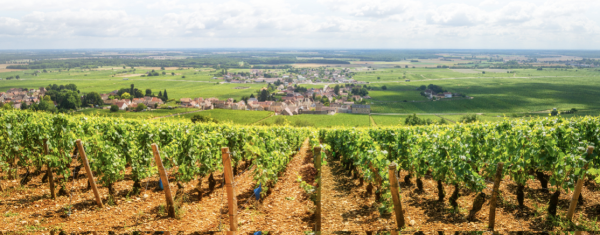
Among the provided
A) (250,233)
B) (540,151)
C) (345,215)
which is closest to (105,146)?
(250,233)

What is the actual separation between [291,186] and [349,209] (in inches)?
120

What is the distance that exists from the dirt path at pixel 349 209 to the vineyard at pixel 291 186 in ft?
A: 0.24

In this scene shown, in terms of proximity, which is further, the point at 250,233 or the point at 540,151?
the point at 540,151

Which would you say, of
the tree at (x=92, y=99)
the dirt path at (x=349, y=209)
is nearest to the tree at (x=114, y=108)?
the tree at (x=92, y=99)

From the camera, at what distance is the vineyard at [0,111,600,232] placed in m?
6.33

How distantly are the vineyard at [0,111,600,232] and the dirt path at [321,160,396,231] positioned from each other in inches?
2.9

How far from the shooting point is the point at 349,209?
26.7 feet

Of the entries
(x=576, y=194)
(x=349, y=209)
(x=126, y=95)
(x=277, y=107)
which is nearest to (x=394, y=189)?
(x=349, y=209)

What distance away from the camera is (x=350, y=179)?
1209cm

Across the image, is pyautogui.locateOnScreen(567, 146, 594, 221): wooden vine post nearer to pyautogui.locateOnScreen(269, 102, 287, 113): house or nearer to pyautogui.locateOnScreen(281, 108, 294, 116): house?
pyautogui.locateOnScreen(281, 108, 294, 116): house

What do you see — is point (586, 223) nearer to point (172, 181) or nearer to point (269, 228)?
point (269, 228)

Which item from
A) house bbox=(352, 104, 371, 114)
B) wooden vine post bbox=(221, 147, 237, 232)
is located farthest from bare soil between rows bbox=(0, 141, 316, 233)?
house bbox=(352, 104, 371, 114)

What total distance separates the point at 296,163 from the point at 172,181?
7.12m

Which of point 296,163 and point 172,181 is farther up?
point 172,181
